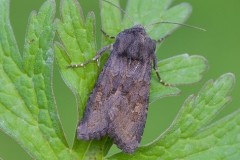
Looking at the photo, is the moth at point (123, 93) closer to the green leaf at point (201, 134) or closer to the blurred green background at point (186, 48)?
the green leaf at point (201, 134)

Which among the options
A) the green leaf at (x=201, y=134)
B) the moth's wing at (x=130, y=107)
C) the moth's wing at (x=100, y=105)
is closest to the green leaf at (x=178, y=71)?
the moth's wing at (x=130, y=107)

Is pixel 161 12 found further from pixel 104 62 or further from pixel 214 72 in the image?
pixel 214 72

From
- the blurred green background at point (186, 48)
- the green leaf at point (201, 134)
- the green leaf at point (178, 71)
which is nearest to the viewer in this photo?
the green leaf at point (201, 134)

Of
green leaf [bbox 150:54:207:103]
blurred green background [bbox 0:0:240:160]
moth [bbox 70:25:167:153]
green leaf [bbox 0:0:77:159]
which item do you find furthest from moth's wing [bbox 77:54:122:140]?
blurred green background [bbox 0:0:240:160]

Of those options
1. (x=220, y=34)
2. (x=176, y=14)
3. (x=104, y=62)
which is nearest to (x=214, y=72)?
(x=220, y=34)

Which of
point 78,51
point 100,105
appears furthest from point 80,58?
point 100,105

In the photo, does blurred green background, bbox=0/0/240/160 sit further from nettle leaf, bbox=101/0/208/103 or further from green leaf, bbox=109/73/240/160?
green leaf, bbox=109/73/240/160
